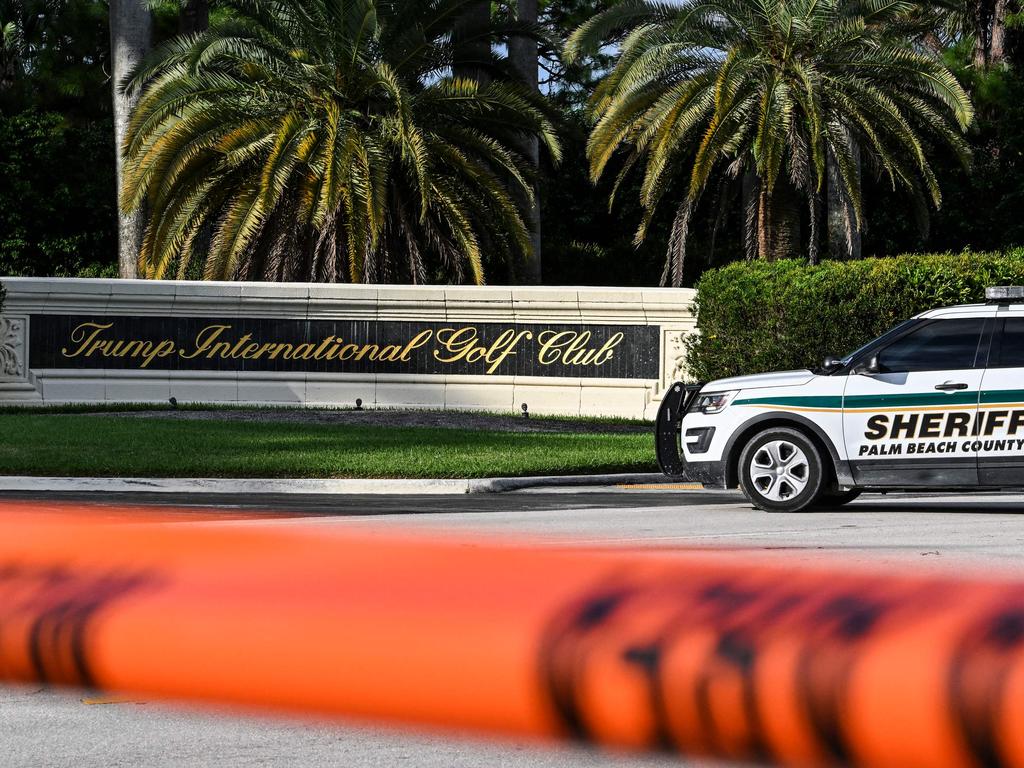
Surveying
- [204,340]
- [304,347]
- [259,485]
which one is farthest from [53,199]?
[259,485]

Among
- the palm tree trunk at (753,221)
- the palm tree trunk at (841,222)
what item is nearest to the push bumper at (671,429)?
the palm tree trunk at (841,222)

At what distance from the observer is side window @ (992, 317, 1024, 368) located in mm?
11438

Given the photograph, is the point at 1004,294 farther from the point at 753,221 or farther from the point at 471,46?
the point at 471,46

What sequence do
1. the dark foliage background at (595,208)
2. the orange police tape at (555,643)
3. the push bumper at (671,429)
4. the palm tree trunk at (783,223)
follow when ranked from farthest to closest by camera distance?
the dark foliage background at (595,208) → the palm tree trunk at (783,223) → the push bumper at (671,429) → the orange police tape at (555,643)

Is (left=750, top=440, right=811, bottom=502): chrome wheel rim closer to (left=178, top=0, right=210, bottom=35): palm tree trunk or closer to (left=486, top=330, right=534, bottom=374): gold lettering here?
(left=486, top=330, right=534, bottom=374): gold lettering

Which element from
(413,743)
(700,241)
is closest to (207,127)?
(700,241)

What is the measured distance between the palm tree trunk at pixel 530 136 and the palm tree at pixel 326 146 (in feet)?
1.79

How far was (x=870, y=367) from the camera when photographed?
38.7 ft

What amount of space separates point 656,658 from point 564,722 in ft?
0.28

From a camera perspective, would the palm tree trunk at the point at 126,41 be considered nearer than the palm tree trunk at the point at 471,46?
No

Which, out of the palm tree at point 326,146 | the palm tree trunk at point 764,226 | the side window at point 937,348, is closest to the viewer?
the side window at point 937,348

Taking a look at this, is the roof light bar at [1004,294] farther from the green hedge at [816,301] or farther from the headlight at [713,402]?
the green hedge at [816,301]

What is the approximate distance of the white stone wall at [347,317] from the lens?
77.9 feet

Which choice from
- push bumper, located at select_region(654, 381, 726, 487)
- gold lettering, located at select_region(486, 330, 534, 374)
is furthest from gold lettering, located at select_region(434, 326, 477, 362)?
push bumper, located at select_region(654, 381, 726, 487)
